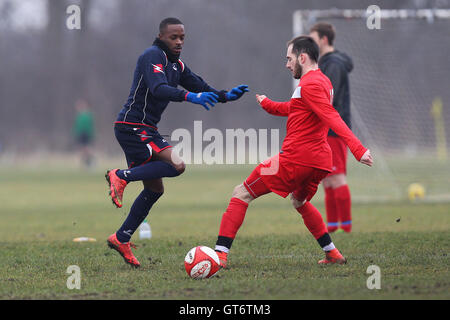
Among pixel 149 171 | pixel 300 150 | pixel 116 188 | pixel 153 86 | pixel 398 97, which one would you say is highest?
pixel 398 97

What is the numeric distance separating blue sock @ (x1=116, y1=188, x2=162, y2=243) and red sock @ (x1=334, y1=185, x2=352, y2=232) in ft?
9.30

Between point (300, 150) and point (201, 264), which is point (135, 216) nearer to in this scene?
point (201, 264)

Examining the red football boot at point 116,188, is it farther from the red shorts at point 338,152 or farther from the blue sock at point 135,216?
the red shorts at point 338,152

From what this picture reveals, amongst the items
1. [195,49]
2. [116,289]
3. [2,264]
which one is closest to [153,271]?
[116,289]

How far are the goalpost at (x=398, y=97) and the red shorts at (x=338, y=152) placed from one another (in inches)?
144

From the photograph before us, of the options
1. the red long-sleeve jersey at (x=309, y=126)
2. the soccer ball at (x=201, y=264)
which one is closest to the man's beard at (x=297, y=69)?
the red long-sleeve jersey at (x=309, y=126)

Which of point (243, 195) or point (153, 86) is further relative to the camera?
point (243, 195)

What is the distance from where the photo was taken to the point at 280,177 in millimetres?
5457

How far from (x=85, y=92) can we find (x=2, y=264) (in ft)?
92.2

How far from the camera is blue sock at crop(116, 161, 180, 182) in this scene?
572cm

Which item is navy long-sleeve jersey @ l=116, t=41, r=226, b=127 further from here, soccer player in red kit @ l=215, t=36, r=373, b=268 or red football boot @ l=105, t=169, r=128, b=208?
soccer player in red kit @ l=215, t=36, r=373, b=268

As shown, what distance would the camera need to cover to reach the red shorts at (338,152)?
8.03m

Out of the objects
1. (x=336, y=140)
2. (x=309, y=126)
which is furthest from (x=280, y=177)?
(x=336, y=140)

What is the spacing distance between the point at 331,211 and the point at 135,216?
3051 millimetres
